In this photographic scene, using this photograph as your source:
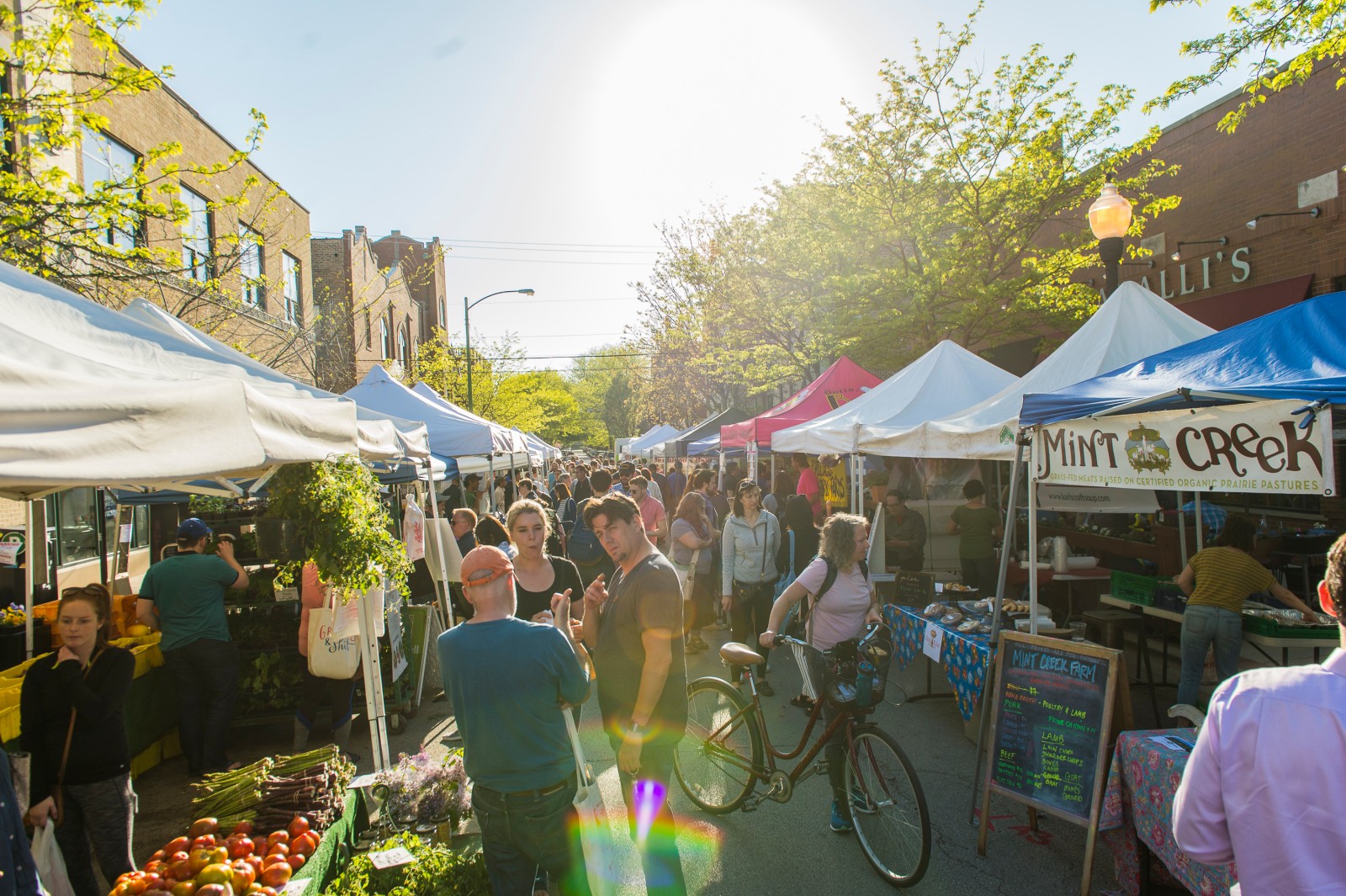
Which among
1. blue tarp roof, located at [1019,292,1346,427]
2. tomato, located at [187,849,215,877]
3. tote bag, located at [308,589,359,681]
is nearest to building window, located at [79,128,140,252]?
tote bag, located at [308,589,359,681]

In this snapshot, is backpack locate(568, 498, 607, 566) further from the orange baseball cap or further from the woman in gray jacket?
the orange baseball cap

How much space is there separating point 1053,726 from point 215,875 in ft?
13.1

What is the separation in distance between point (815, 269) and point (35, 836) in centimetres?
1666

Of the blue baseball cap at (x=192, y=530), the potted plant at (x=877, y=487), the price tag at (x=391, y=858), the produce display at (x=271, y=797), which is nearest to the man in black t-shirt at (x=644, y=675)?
the price tag at (x=391, y=858)

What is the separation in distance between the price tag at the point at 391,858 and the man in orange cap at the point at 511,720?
0.62 metres

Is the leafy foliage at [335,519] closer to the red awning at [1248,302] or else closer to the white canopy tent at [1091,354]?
the white canopy tent at [1091,354]

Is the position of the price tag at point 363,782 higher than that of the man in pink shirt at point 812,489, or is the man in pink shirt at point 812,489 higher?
the man in pink shirt at point 812,489

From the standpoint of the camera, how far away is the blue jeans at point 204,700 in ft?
18.5

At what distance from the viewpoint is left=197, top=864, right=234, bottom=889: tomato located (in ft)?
9.94

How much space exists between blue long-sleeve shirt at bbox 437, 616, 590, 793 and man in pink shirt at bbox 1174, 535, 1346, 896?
6.94 ft

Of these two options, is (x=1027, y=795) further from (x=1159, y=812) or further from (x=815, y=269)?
(x=815, y=269)

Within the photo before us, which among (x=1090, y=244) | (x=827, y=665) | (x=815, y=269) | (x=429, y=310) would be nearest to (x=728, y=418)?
(x=815, y=269)

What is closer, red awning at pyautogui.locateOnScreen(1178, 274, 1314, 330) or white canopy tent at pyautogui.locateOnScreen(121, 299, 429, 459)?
white canopy tent at pyautogui.locateOnScreen(121, 299, 429, 459)

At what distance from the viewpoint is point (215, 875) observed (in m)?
3.04
